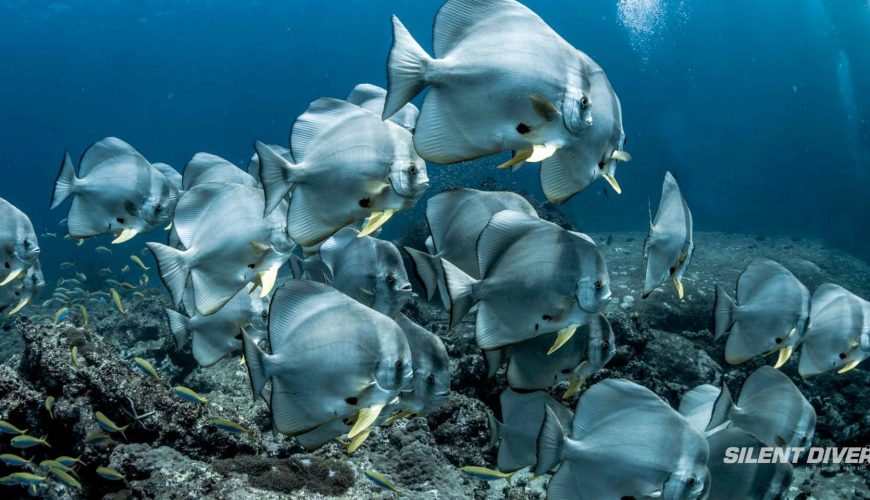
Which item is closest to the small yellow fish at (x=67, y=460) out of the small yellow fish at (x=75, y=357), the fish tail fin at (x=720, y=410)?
the small yellow fish at (x=75, y=357)

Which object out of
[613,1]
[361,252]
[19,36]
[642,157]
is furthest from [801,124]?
[19,36]

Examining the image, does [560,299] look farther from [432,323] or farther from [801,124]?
[801,124]

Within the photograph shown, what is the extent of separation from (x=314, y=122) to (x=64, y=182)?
107 inches

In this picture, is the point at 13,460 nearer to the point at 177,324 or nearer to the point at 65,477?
the point at 65,477

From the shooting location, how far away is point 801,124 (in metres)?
74.2

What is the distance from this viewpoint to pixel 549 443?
244 centimetres

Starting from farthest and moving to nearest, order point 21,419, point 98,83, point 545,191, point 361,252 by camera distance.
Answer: point 98,83 → point 21,419 → point 361,252 → point 545,191

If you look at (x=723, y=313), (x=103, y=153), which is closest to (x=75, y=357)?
(x=103, y=153)

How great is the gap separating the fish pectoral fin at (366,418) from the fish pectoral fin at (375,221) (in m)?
0.78

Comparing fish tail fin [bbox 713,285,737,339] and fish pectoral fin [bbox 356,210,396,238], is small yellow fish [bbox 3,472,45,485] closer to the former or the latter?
fish pectoral fin [bbox 356,210,396,238]

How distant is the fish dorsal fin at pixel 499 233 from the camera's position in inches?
93.9

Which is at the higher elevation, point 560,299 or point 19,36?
point 560,299

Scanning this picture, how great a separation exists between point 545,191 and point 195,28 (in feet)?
210

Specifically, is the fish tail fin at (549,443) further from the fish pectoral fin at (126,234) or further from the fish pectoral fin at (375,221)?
the fish pectoral fin at (126,234)
